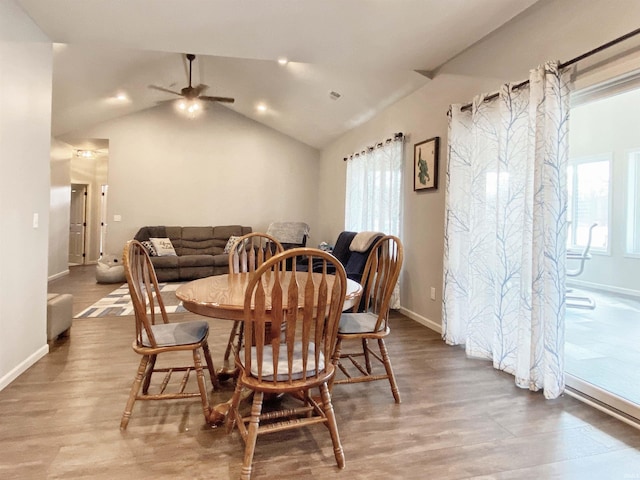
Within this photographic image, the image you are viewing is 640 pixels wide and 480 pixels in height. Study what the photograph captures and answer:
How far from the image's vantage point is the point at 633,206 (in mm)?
4367

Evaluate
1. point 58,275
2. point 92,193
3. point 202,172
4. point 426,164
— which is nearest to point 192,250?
point 202,172

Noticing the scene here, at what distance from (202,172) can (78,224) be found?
373cm

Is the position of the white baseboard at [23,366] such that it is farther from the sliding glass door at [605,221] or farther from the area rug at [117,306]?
the sliding glass door at [605,221]

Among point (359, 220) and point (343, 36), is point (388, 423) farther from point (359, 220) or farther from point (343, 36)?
point (359, 220)

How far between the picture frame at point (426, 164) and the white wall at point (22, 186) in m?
3.27

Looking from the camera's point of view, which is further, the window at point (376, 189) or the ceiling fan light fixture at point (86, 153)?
the ceiling fan light fixture at point (86, 153)

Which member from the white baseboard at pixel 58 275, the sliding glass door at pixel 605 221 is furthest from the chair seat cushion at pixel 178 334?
the white baseboard at pixel 58 275

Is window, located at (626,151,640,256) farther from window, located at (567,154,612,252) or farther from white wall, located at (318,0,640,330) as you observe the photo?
white wall, located at (318,0,640,330)

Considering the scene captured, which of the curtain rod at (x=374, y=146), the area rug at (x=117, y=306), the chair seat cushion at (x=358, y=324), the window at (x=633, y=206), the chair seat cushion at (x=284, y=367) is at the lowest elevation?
the area rug at (x=117, y=306)

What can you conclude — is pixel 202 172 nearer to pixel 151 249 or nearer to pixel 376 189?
pixel 151 249

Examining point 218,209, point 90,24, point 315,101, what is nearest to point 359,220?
point 315,101

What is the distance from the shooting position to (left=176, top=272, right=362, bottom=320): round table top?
5.18 feet

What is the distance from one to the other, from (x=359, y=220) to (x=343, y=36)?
282 centimetres

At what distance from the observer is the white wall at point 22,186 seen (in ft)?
7.25
